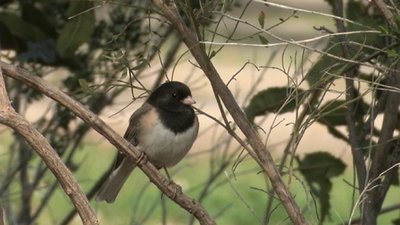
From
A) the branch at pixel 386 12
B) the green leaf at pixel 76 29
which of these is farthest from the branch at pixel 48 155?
the green leaf at pixel 76 29

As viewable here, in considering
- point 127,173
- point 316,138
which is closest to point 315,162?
point 127,173

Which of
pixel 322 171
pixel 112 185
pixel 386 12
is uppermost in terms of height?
pixel 386 12

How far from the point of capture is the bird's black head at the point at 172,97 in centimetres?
398

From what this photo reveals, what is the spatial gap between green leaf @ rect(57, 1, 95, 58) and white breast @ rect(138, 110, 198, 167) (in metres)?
0.42

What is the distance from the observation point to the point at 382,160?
9.89 feet

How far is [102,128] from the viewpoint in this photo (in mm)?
2594

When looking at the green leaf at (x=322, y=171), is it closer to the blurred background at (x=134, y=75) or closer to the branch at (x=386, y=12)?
the blurred background at (x=134, y=75)

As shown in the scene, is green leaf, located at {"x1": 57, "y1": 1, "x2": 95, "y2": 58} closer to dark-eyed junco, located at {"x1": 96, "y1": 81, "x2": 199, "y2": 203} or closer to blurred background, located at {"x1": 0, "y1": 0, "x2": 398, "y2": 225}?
blurred background, located at {"x1": 0, "y1": 0, "x2": 398, "y2": 225}

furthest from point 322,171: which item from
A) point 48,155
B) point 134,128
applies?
point 48,155

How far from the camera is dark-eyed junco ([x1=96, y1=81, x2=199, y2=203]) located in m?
3.93

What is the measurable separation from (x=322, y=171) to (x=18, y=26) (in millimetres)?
1139

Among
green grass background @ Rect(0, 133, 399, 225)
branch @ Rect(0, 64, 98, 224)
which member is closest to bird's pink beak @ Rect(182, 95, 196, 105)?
branch @ Rect(0, 64, 98, 224)

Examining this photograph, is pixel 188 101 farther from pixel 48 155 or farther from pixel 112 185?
pixel 48 155

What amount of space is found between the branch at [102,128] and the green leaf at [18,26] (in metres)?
1.14
